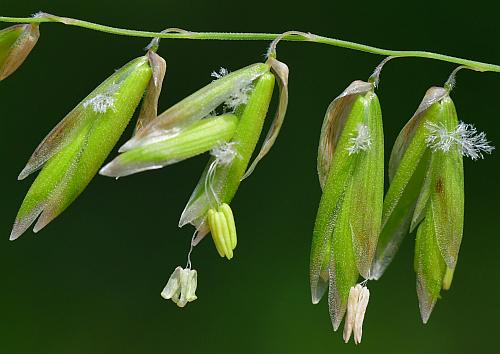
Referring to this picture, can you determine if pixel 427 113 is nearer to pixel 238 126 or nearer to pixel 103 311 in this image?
pixel 238 126

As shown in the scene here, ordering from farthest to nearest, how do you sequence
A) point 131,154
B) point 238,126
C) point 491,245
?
point 491,245, point 238,126, point 131,154

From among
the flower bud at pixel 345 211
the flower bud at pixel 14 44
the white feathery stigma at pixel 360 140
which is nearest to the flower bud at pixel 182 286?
the flower bud at pixel 345 211

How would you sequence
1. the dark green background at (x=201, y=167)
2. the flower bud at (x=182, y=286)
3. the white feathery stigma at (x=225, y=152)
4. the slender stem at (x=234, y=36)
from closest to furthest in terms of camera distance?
1. the slender stem at (x=234, y=36)
2. the white feathery stigma at (x=225, y=152)
3. the flower bud at (x=182, y=286)
4. the dark green background at (x=201, y=167)

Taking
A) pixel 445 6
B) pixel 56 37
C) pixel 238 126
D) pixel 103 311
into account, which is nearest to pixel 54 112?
pixel 56 37

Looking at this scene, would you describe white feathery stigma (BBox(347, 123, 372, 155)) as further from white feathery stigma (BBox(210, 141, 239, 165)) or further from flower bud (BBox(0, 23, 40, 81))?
flower bud (BBox(0, 23, 40, 81))

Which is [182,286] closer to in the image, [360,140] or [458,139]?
[360,140]

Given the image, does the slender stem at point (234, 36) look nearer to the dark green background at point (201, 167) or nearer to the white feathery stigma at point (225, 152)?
the white feathery stigma at point (225, 152)
